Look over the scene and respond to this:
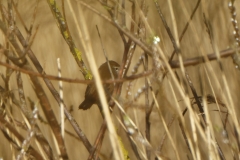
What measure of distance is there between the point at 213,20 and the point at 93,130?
0.36 m

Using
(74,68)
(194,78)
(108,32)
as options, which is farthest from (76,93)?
(194,78)

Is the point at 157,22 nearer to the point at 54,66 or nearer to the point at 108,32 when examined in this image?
the point at 108,32

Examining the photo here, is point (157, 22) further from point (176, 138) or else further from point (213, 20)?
point (176, 138)

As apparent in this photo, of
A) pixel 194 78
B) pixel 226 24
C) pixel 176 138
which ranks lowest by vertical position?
pixel 176 138

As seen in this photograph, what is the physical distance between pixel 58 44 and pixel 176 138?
342 millimetres

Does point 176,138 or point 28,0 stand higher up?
point 28,0

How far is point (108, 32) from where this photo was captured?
66cm

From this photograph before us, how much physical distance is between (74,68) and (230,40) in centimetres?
35

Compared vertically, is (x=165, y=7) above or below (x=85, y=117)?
above

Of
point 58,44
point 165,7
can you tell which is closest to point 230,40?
point 165,7

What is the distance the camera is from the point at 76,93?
0.66 m

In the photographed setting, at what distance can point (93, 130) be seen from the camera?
0.66 m

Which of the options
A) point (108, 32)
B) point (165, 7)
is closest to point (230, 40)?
point (165, 7)

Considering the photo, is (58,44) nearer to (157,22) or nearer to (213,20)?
(157,22)
